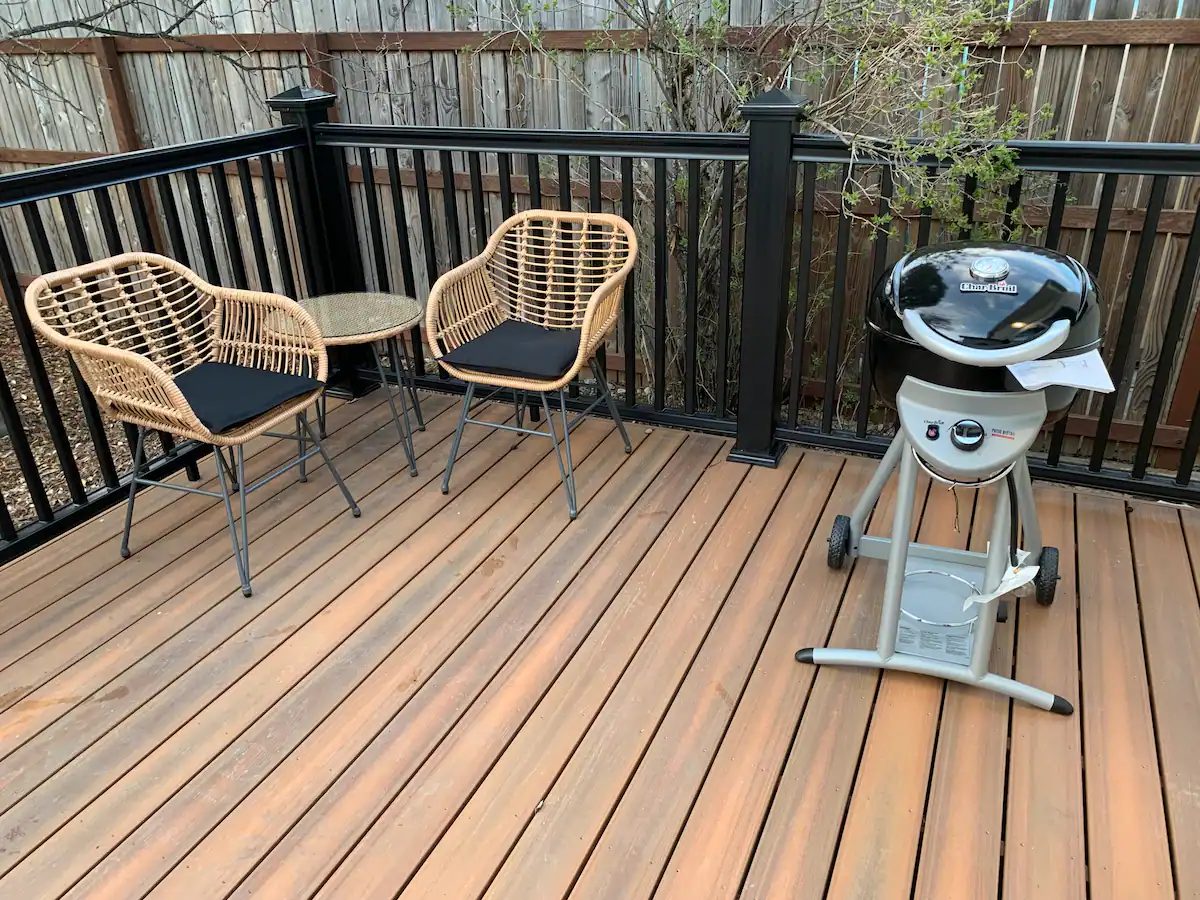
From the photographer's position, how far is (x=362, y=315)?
9.83 feet

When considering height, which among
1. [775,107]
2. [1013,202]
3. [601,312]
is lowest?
[601,312]

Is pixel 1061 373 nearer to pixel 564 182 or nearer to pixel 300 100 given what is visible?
pixel 564 182

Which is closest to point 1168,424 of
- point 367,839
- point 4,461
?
point 367,839

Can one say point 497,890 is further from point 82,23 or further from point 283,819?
point 82,23

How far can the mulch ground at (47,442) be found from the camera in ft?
14.3

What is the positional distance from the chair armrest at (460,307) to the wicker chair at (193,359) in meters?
→ 0.38

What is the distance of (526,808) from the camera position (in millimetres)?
1777

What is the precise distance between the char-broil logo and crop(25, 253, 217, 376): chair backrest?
83.1 inches

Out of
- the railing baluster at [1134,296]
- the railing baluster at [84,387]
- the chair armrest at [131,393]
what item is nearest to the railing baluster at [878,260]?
the railing baluster at [1134,296]

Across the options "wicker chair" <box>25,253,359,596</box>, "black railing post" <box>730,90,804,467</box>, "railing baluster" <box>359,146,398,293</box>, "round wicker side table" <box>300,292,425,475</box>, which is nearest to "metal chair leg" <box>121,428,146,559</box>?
"wicker chair" <box>25,253,359,596</box>

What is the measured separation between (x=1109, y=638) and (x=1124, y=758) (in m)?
0.42

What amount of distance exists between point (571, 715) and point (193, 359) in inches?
66.7

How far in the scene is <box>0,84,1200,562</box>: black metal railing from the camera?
2570mm

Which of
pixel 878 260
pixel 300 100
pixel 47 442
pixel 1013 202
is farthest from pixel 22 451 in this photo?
pixel 1013 202
